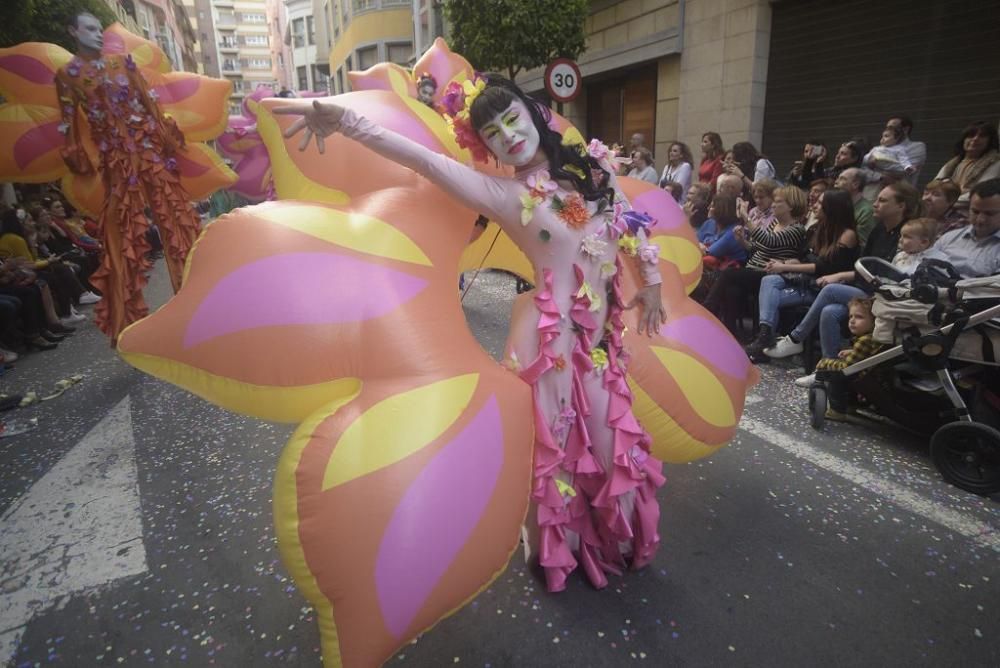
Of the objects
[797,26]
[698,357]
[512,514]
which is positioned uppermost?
[797,26]

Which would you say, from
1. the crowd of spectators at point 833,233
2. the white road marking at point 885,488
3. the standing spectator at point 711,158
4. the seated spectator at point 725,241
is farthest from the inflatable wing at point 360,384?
the standing spectator at point 711,158

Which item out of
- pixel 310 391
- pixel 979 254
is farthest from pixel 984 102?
pixel 310 391

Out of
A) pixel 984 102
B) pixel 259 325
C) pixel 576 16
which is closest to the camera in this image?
pixel 259 325

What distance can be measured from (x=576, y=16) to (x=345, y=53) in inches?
1123

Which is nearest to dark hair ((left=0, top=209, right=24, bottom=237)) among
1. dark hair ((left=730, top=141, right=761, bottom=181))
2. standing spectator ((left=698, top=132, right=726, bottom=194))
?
standing spectator ((left=698, top=132, right=726, bottom=194))

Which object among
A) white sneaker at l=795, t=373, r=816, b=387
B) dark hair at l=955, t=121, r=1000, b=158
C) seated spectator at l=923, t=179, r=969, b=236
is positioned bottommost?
white sneaker at l=795, t=373, r=816, b=387

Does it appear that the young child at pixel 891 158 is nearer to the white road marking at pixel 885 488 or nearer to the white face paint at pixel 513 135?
the white road marking at pixel 885 488

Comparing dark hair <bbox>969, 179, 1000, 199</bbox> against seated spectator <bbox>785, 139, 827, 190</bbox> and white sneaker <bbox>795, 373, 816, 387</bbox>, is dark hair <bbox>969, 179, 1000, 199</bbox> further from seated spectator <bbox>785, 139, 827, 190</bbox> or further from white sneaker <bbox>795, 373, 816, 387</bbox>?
seated spectator <bbox>785, 139, 827, 190</bbox>

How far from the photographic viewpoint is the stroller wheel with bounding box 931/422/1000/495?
244 cm

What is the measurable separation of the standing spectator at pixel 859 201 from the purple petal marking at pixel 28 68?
549 cm

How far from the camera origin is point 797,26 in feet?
23.5

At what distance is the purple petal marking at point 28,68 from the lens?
3.53 meters

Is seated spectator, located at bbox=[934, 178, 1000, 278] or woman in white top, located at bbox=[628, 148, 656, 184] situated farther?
woman in white top, located at bbox=[628, 148, 656, 184]

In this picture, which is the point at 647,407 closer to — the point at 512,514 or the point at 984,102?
the point at 512,514
